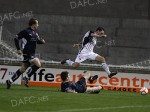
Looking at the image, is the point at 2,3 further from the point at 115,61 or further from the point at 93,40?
the point at 93,40

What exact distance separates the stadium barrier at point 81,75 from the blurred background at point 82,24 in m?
1.54

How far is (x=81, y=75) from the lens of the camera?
21.5 metres

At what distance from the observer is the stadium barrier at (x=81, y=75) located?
21438 millimetres

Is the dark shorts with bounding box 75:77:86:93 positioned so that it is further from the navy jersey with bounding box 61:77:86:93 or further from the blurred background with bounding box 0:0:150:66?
the blurred background with bounding box 0:0:150:66

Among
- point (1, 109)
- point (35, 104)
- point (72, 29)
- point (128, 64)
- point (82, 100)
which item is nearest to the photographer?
point (1, 109)

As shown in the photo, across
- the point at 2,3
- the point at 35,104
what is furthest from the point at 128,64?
the point at 35,104

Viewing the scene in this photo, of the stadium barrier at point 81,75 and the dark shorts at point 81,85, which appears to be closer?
the dark shorts at point 81,85

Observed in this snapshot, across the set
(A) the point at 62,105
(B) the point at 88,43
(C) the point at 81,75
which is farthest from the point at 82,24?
(A) the point at 62,105

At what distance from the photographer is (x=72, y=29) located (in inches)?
983

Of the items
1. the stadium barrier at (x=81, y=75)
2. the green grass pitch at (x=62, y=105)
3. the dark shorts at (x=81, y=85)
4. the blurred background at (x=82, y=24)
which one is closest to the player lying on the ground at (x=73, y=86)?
the dark shorts at (x=81, y=85)

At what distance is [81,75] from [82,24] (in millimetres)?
4332

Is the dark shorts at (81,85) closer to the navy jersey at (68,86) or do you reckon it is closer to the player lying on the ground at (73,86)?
the player lying on the ground at (73,86)

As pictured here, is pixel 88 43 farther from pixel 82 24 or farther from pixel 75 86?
pixel 82 24

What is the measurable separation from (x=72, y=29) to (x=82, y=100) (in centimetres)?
1239
